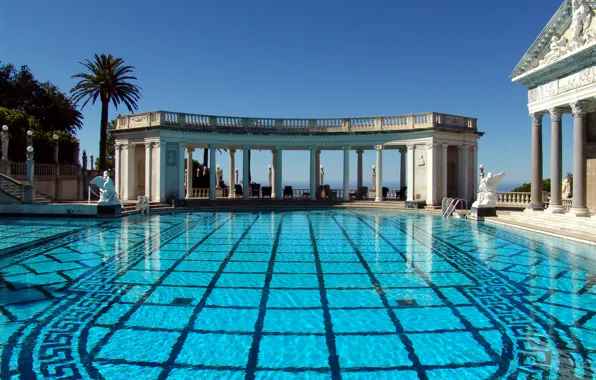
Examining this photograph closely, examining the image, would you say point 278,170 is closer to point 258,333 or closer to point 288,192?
point 288,192

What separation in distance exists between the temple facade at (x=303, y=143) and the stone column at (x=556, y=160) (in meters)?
9.65

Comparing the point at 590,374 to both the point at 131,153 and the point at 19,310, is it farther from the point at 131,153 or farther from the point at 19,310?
the point at 131,153

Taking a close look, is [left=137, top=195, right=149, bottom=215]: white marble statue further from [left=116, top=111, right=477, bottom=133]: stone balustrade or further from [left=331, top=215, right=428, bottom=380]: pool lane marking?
[left=331, top=215, right=428, bottom=380]: pool lane marking

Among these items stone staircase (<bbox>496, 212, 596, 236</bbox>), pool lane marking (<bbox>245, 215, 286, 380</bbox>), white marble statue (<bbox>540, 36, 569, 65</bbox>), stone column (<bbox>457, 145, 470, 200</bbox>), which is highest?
white marble statue (<bbox>540, 36, 569, 65</bbox>)

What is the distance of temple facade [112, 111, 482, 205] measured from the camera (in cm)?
3006

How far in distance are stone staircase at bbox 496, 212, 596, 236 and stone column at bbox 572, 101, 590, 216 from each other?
64cm

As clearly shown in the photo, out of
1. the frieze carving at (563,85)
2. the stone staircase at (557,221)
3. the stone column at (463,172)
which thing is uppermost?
the frieze carving at (563,85)

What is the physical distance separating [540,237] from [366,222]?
8132 millimetres

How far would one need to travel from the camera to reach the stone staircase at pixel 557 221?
16.5 m

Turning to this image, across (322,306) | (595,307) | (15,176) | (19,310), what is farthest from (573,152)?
(15,176)

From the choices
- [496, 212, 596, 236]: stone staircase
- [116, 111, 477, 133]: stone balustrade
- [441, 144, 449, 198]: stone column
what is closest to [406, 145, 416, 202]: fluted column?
[116, 111, 477, 133]: stone balustrade

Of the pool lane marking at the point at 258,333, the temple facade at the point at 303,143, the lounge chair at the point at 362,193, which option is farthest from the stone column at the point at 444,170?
the pool lane marking at the point at 258,333

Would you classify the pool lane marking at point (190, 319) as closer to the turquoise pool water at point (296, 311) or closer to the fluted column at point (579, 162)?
the turquoise pool water at point (296, 311)

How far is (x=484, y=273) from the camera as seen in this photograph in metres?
10.1
